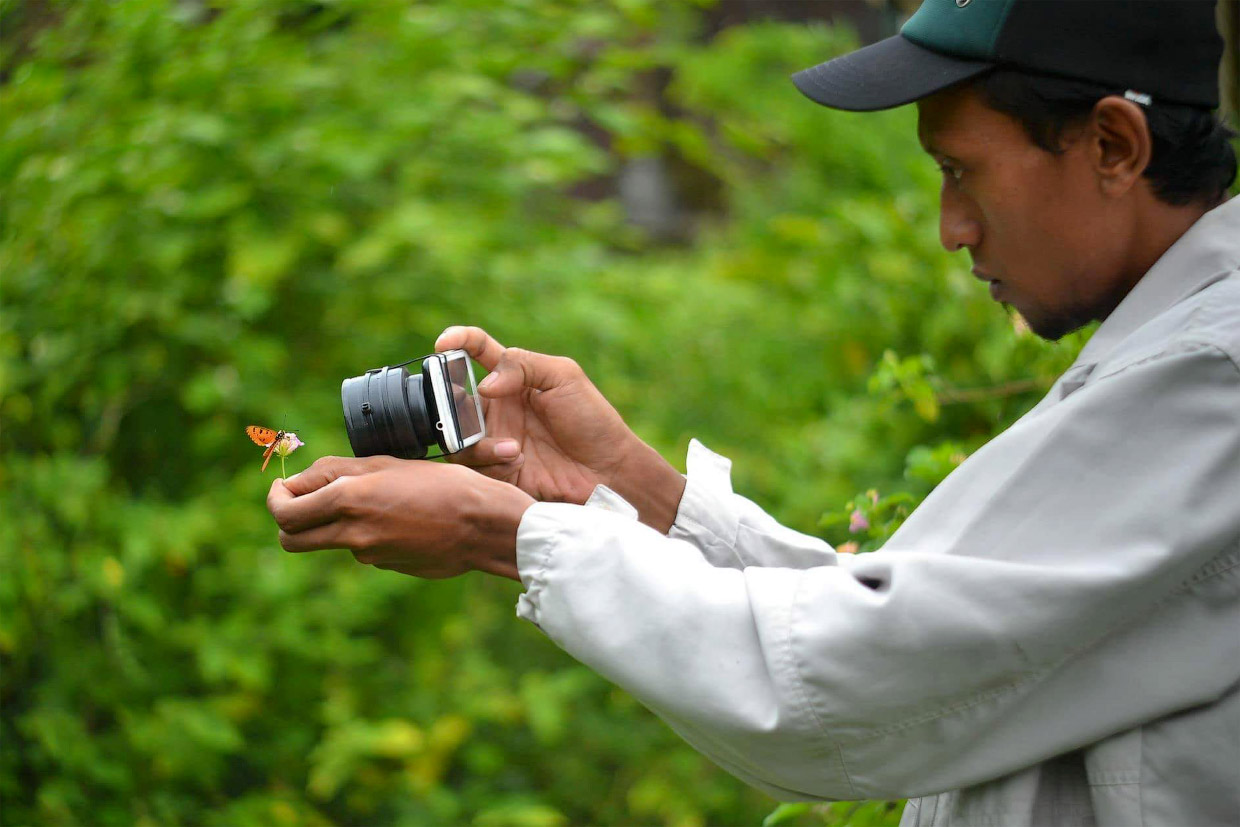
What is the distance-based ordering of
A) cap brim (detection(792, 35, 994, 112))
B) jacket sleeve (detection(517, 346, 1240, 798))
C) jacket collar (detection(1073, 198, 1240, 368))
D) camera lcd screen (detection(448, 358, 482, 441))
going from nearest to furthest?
1. jacket sleeve (detection(517, 346, 1240, 798))
2. jacket collar (detection(1073, 198, 1240, 368))
3. cap brim (detection(792, 35, 994, 112))
4. camera lcd screen (detection(448, 358, 482, 441))

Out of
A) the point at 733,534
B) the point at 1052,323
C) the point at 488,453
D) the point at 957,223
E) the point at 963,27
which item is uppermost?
the point at 963,27

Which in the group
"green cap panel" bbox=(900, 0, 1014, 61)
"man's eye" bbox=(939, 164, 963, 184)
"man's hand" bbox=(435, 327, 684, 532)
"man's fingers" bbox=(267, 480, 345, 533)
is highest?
"green cap panel" bbox=(900, 0, 1014, 61)

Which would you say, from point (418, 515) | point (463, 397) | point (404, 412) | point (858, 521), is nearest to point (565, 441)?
point (463, 397)

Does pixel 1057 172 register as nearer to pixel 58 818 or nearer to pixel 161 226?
pixel 161 226

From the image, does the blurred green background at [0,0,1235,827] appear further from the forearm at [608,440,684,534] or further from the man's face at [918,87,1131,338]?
the man's face at [918,87,1131,338]

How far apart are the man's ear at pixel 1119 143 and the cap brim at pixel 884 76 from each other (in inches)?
5.8

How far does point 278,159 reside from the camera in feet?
11.2

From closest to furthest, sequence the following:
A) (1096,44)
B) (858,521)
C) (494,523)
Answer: (1096,44) < (494,523) < (858,521)

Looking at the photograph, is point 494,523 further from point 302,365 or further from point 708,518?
point 302,365

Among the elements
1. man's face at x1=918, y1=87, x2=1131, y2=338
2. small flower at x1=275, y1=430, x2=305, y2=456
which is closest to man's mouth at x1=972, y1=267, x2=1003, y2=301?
man's face at x1=918, y1=87, x2=1131, y2=338

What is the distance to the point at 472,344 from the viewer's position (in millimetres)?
1904

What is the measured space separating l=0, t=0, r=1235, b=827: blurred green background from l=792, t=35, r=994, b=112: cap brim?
105 centimetres

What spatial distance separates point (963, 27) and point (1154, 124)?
26 centimetres

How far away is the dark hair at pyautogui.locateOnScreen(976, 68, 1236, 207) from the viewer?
1451 millimetres
